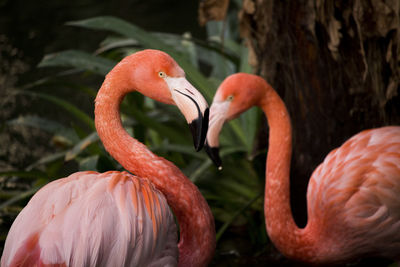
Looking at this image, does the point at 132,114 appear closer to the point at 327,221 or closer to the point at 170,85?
the point at 170,85

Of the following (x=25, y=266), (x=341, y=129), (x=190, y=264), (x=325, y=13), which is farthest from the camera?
(x=341, y=129)

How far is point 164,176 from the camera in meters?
1.72

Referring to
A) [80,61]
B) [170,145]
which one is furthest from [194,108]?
[80,61]

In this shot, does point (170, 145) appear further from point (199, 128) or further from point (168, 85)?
point (199, 128)

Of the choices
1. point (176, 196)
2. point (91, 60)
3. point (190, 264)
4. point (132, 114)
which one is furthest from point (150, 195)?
point (91, 60)

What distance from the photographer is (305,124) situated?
8.01 ft

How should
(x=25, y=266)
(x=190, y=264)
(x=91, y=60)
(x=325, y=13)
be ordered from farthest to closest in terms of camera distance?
1. (x=91, y=60)
2. (x=325, y=13)
3. (x=190, y=264)
4. (x=25, y=266)

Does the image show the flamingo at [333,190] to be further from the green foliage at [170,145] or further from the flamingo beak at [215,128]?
the green foliage at [170,145]

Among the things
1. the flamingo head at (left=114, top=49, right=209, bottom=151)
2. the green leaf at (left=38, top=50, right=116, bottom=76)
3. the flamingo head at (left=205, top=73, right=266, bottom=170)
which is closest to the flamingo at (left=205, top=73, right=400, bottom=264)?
the flamingo head at (left=205, top=73, right=266, bottom=170)

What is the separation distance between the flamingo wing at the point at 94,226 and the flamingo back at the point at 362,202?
31.4 inches

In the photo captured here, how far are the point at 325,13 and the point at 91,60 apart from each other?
1481 mm

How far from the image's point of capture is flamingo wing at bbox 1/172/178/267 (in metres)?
1.36

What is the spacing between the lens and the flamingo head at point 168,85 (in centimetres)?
150

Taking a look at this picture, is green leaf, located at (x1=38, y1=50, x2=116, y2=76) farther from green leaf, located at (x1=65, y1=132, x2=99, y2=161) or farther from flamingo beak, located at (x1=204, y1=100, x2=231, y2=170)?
flamingo beak, located at (x1=204, y1=100, x2=231, y2=170)
